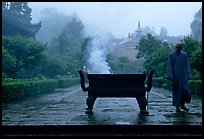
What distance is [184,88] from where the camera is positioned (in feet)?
22.8

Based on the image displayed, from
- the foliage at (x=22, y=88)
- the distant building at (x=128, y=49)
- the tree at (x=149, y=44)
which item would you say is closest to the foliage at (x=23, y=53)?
the foliage at (x=22, y=88)

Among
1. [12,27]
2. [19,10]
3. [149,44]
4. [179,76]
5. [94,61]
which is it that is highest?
[19,10]

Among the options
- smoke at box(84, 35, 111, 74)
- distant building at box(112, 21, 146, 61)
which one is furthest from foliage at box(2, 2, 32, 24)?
distant building at box(112, 21, 146, 61)

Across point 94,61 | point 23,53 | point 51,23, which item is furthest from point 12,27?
point 51,23

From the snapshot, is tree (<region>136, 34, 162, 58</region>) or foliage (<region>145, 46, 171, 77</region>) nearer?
foliage (<region>145, 46, 171, 77</region>)

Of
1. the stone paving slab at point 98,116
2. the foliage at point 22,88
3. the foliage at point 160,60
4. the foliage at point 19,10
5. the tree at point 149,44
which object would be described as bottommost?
the stone paving slab at point 98,116

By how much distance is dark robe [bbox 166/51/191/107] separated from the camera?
6969mm

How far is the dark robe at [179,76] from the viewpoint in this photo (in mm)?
6969

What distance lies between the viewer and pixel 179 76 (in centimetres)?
700

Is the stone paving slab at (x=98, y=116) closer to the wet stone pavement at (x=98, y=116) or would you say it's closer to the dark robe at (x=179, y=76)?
the wet stone pavement at (x=98, y=116)

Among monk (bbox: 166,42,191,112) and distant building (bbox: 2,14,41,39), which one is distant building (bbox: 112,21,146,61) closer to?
distant building (bbox: 2,14,41,39)

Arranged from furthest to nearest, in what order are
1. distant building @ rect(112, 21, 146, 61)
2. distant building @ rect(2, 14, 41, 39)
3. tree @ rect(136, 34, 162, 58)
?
distant building @ rect(112, 21, 146, 61) < tree @ rect(136, 34, 162, 58) < distant building @ rect(2, 14, 41, 39)

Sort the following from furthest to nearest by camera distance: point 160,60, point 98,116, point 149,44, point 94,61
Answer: point 94,61
point 149,44
point 160,60
point 98,116

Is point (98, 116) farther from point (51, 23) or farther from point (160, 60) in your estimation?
point (51, 23)
